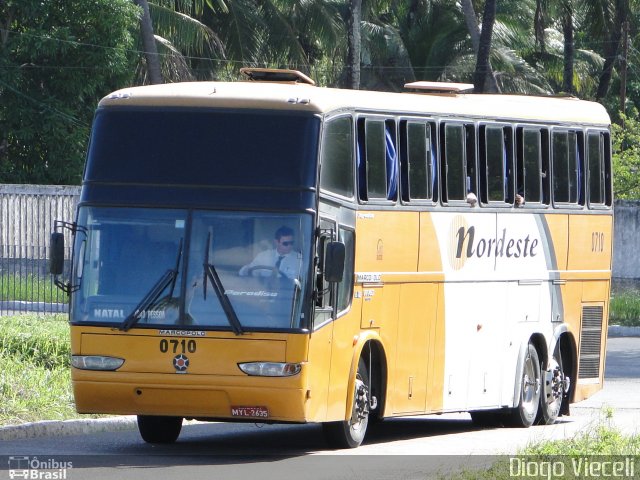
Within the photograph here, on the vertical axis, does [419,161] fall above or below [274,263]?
above

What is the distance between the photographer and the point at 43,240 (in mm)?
23344

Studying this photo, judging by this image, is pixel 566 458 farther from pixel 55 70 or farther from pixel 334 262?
pixel 55 70

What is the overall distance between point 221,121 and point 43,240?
11112mm

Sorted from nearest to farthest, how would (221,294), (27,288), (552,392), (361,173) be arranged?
(221,294), (361,173), (552,392), (27,288)

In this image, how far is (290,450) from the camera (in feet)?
44.5

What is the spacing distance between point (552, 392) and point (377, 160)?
4.73 m

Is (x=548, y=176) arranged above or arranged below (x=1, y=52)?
below

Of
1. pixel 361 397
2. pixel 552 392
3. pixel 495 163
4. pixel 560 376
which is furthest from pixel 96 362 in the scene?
pixel 560 376

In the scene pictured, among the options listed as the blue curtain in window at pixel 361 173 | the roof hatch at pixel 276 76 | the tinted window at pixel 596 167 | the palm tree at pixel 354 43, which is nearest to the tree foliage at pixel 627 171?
the palm tree at pixel 354 43

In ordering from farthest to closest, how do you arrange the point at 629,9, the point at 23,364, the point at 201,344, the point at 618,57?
the point at 618,57
the point at 629,9
the point at 23,364
the point at 201,344

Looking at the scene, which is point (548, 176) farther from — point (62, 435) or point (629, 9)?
point (629, 9)

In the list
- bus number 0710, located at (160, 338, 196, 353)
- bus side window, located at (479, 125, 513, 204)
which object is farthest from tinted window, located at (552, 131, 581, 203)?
bus number 0710, located at (160, 338, 196, 353)

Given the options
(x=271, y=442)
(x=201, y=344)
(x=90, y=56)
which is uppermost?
(x=90, y=56)

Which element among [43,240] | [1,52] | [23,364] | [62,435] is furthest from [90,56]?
[62,435]
